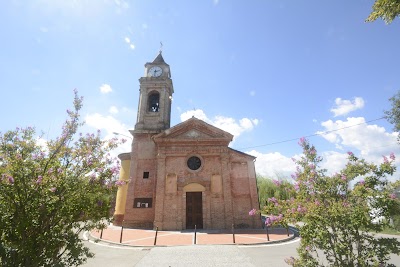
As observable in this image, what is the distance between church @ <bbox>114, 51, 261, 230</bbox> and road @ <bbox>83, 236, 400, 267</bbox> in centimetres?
551

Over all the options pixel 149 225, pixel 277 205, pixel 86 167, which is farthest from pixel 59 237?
pixel 149 225

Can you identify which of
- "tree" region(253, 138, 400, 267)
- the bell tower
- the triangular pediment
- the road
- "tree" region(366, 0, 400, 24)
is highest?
the bell tower

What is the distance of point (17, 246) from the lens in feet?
12.1

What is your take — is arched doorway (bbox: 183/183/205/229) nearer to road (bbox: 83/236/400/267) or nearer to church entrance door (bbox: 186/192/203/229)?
church entrance door (bbox: 186/192/203/229)

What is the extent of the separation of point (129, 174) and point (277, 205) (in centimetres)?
1570

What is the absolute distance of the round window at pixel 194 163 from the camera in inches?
673

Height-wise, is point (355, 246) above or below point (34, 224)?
below

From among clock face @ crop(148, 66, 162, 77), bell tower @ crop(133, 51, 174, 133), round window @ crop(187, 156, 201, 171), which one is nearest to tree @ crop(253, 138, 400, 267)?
round window @ crop(187, 156, 201, 171)

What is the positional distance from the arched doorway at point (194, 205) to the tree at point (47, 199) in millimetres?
11754

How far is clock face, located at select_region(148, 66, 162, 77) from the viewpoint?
70.2ft

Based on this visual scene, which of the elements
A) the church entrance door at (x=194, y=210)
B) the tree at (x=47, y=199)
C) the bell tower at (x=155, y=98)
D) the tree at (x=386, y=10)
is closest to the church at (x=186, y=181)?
the church entrance door at (x=194, y=210)

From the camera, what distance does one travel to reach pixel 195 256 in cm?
829

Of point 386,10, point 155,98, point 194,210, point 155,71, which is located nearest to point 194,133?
point 194,210

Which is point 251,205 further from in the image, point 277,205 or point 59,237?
point 59,237
